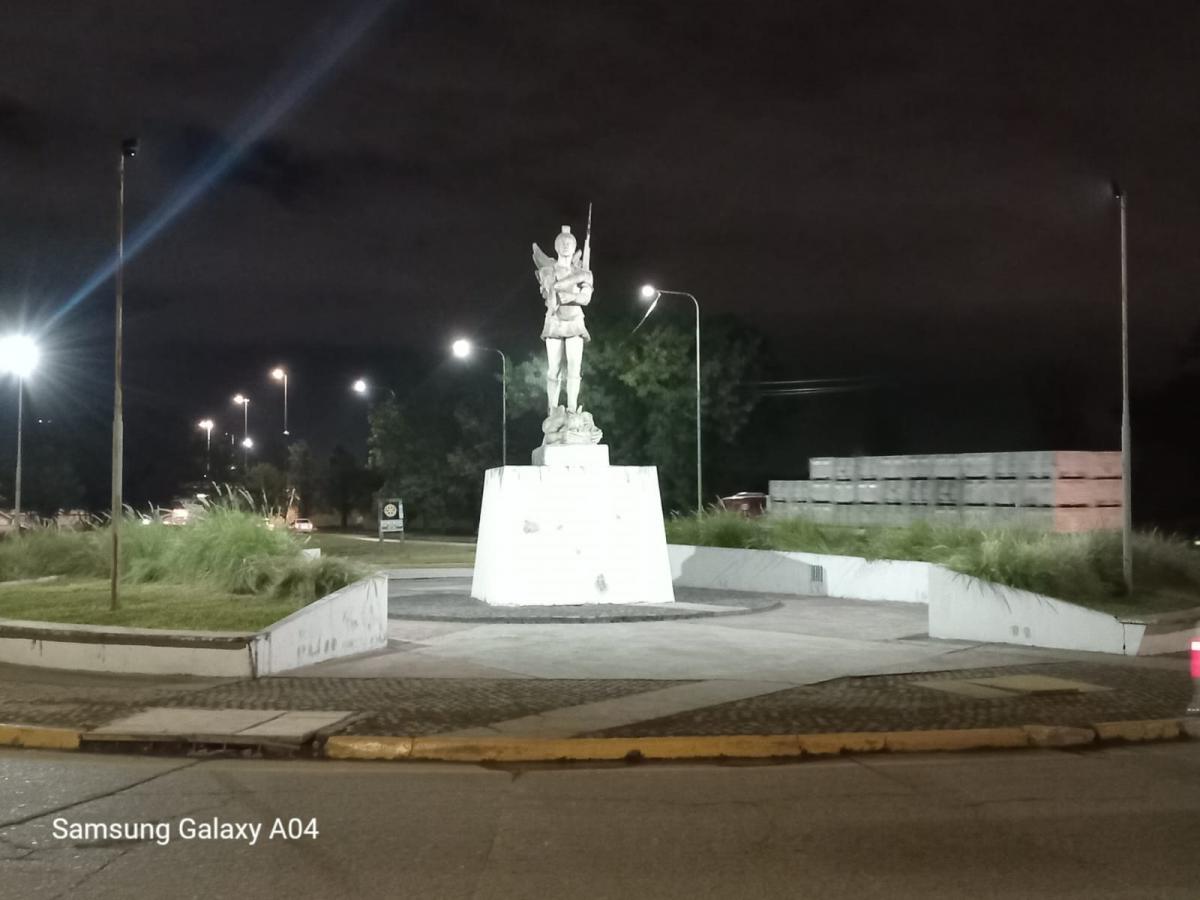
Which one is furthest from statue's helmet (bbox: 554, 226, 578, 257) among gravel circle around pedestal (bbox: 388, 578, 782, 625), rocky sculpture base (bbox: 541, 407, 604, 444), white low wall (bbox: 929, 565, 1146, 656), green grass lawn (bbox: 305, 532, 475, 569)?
green grass lawn (bbox: 305, 532, 475, 569)

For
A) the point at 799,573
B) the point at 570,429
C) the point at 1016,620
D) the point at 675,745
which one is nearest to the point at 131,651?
the point at 675,745

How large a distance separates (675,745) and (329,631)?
19.7 ft

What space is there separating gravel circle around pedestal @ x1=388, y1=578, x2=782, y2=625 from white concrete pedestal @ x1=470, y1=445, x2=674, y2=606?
38 centimetres

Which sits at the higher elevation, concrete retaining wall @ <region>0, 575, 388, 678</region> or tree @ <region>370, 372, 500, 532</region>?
tree @ <region>370, 372, 500, 532</region>

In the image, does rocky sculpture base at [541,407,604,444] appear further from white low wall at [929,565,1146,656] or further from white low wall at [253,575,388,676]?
white low wall at [929,565,1146,656]

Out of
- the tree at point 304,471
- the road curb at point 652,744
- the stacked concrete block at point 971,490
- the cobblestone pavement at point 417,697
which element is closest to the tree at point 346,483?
the tree at point 304,471

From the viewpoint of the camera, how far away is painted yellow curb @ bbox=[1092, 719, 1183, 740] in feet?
31.1

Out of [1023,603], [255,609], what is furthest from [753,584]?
[255,609]

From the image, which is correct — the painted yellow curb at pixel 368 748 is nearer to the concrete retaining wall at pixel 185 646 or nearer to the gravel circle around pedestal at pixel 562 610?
the concrete retaining wall at pixel 185 646

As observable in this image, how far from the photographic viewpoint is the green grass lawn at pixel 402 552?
110 feet

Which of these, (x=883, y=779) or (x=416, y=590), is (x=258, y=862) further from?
(x=416, y=590)

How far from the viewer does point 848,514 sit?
101 feet

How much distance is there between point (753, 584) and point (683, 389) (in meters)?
22.9

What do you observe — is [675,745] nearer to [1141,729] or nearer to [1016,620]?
[1141,729]
